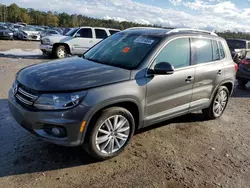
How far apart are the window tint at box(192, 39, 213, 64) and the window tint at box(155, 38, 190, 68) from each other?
227 millimetres


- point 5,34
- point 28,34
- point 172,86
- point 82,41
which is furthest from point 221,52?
point 28,34

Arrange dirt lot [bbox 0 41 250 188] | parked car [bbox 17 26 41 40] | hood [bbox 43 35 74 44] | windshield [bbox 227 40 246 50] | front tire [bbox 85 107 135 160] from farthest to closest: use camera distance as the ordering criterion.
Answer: parked car [bbox 17 26 41 40] → windshield [bbox 227 40 246 50] → hood [bbox 43 35 74 44] → front tire [bbox 85 107 135 160] → dirt lot [bbox 0 41 250 188]

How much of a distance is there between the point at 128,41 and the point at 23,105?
205 centimetres

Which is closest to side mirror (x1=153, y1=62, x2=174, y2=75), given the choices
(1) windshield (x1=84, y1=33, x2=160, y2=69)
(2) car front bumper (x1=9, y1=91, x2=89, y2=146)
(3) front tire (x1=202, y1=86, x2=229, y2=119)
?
(1) windshield (x1=84, y1=33, x2=160, y2=69)

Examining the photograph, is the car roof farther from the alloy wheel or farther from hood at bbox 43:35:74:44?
hood at bbox 43:35:74:44

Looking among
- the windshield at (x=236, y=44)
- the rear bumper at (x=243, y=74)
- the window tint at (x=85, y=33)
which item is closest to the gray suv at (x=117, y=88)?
the rear bumper at (x=243, y=74)

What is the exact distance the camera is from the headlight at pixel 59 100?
3.04m

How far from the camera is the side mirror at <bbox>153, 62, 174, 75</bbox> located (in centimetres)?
364

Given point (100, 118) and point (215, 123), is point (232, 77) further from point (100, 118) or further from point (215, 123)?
point (100, 118)

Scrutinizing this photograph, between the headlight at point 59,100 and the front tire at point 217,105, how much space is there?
326cm

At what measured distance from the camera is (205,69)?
4.67 meters

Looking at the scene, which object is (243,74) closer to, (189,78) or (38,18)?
(189,78)

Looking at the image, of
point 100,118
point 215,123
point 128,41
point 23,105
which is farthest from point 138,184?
point 215,123

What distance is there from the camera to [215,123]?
5.38m
